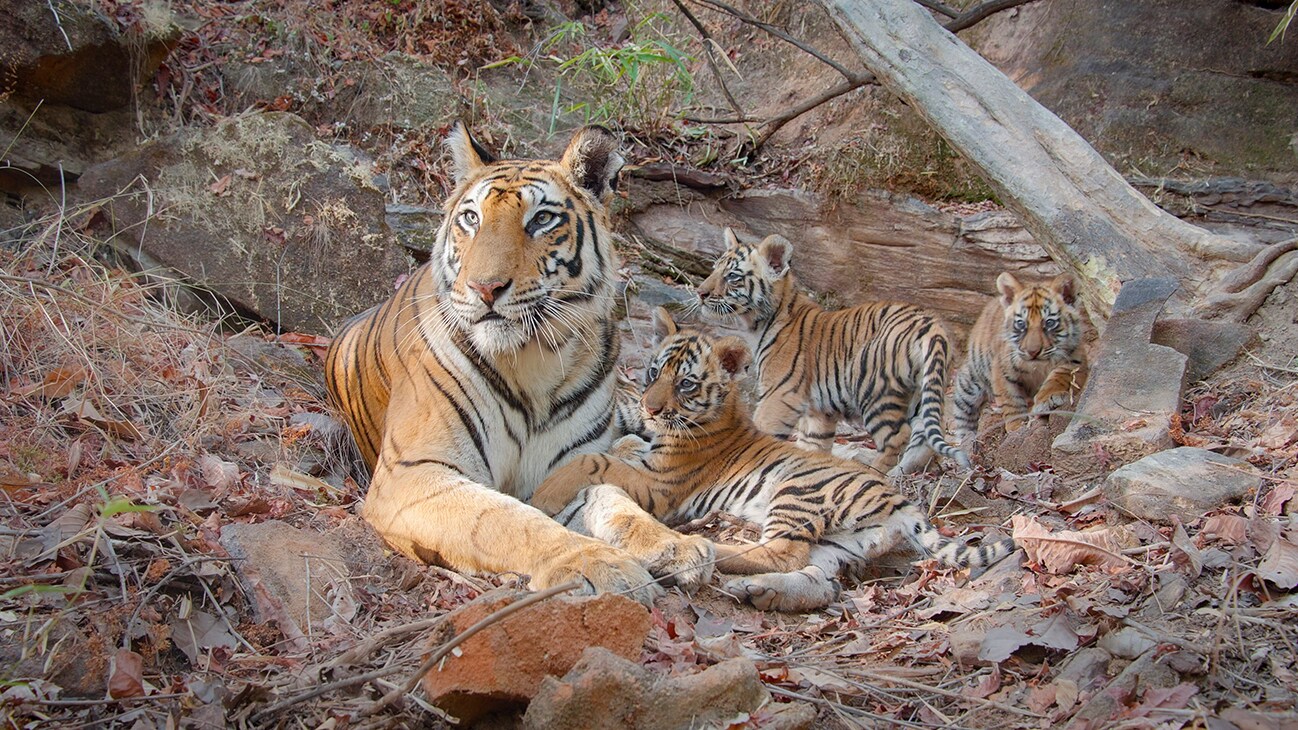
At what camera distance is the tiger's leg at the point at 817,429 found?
6496mm

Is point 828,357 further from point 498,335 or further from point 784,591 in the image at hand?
point 498,335

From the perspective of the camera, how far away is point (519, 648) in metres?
2.05

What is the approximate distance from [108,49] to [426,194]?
83.7 inches

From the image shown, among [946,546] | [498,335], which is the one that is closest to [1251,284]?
[946,546]

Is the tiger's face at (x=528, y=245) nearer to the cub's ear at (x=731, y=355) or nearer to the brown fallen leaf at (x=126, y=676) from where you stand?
the cub's ear at (x=731, y=355)

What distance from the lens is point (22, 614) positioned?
7.45 feet

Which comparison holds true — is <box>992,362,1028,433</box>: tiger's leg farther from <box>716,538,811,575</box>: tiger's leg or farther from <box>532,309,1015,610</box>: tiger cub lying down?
<box>716,538,811,575</box>: tiger's leg

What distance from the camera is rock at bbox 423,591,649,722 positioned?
2004 millimetres

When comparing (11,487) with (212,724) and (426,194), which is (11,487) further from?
(426,194)

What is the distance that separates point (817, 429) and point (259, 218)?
387 cm

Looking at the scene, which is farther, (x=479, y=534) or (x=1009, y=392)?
(x=1009, y=392)

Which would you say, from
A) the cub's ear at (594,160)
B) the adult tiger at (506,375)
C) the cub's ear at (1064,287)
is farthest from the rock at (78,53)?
the cub's ear at (1064,287)

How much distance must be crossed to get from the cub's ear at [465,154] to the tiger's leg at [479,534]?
48.8 inches

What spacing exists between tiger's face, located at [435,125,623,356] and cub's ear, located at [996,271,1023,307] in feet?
10.9
